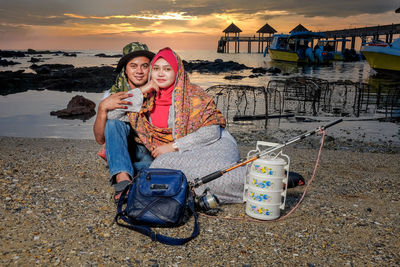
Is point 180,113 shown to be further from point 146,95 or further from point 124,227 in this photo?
point 124,227

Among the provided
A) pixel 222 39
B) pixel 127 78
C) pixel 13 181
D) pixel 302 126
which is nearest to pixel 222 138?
pixel 127 78

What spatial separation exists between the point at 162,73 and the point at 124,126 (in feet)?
2.62

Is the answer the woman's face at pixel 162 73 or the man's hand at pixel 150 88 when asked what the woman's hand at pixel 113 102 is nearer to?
the man's hand at pixel 150 88

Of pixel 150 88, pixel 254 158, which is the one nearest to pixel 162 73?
pixel 150 88

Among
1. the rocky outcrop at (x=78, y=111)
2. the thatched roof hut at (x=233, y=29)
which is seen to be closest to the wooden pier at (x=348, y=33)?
the thatched roof hut at (x=233, y=29)

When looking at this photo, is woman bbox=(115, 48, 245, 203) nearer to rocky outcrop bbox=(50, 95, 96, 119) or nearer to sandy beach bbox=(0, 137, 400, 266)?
sandy beach bbox=(0, 137, 400, 266)

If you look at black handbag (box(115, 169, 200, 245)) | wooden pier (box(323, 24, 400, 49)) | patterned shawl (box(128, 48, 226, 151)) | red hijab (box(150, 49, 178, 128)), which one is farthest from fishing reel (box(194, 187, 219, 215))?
wooden pier (box(323, 24, 400, 49))

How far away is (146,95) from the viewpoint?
3.86 metres

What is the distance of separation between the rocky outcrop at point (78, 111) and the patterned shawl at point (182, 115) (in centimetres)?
848

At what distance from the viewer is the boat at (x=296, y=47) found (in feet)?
147

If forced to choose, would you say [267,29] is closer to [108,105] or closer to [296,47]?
[296,47]

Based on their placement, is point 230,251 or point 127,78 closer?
point 230,251

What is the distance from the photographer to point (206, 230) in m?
3.13

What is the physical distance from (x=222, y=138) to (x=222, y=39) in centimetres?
8462
